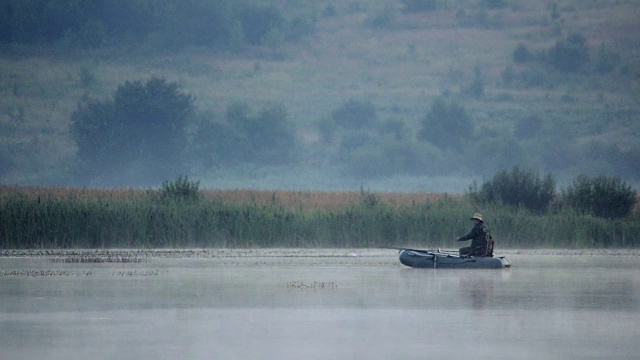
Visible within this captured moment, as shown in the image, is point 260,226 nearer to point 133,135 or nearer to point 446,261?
point 446,261

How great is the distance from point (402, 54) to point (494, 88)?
36.5 ft

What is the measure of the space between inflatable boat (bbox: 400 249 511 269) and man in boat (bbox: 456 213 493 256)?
27cm

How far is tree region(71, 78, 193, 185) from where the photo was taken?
111 meters

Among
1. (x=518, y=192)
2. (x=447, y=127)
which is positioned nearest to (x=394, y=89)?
(x=447, y=127)

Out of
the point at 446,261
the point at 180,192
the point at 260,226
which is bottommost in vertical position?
the point at 446,261

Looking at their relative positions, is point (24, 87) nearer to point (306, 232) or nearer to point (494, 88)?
point (494, 88)

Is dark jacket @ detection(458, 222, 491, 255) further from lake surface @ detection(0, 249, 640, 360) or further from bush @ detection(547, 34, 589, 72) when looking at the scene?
bush @ detection(547, 34, 589, 72)

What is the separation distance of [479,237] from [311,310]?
10360 millimetres

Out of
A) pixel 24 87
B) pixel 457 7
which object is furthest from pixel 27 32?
pixel 457 7

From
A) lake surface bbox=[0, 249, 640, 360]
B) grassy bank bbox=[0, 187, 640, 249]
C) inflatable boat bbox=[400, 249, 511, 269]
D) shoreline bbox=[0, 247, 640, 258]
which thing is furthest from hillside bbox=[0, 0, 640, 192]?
lake surface bbox=[0, 249, 640, 360]

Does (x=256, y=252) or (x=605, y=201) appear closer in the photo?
(x=256, y=252)

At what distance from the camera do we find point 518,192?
147 ft

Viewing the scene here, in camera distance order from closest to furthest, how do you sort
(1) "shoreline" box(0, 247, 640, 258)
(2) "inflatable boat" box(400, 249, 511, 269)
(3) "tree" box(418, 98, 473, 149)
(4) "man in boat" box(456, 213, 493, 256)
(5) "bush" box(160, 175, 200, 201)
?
(2) "inflatable boat" box(400, 249, 511, 269), (4) "man in boat" box(456, 213, 493, 256), (1) "shoreline" box(0, 247, 640, 258), (5) "bush" box(160, 175, 200, 201), (3) "tree" box(418, 98, 473, 149)

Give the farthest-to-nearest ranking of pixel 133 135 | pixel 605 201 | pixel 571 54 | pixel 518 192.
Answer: pixel 571 54 → pixel 133 135 → pixel 518 192 → pixel 605 201
